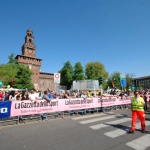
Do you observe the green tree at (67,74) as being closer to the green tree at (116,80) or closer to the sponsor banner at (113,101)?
the green tree at (116,80)

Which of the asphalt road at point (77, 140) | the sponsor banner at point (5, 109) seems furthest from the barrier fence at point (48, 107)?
the asphalt road at point (77, 140)

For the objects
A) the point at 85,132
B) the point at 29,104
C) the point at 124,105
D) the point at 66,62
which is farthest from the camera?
the point at 66,62

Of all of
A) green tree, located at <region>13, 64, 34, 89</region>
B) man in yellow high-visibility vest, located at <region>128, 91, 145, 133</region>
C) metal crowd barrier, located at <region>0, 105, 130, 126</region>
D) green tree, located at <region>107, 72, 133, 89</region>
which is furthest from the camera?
green tree, located at <region>107, 72, 133, 89</region>

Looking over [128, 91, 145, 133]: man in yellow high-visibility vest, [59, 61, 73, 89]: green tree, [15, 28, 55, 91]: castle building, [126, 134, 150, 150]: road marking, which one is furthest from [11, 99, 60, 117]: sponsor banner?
[15, 28, 55, 91]: castle building

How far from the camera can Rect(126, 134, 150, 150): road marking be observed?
5.14m

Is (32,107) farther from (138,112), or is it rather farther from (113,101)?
(113,101)

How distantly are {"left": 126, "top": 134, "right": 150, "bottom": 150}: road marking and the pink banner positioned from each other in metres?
5.82

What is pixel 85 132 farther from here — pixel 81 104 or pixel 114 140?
pixel 81 104

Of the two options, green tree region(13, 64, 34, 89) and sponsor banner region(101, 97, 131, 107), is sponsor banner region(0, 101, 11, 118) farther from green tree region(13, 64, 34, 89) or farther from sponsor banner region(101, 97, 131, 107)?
green tree region(13, 64, 34, 89)

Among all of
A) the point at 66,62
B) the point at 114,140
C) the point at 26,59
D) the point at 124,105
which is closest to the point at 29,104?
the point at 114,140

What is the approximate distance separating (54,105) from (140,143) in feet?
20.0

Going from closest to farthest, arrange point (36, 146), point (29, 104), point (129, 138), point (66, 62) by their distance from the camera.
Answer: point (36, 146), point (129, 138), point (29, 104), point (66, 62)

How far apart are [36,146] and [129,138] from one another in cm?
351

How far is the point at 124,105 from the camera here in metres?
16.8
